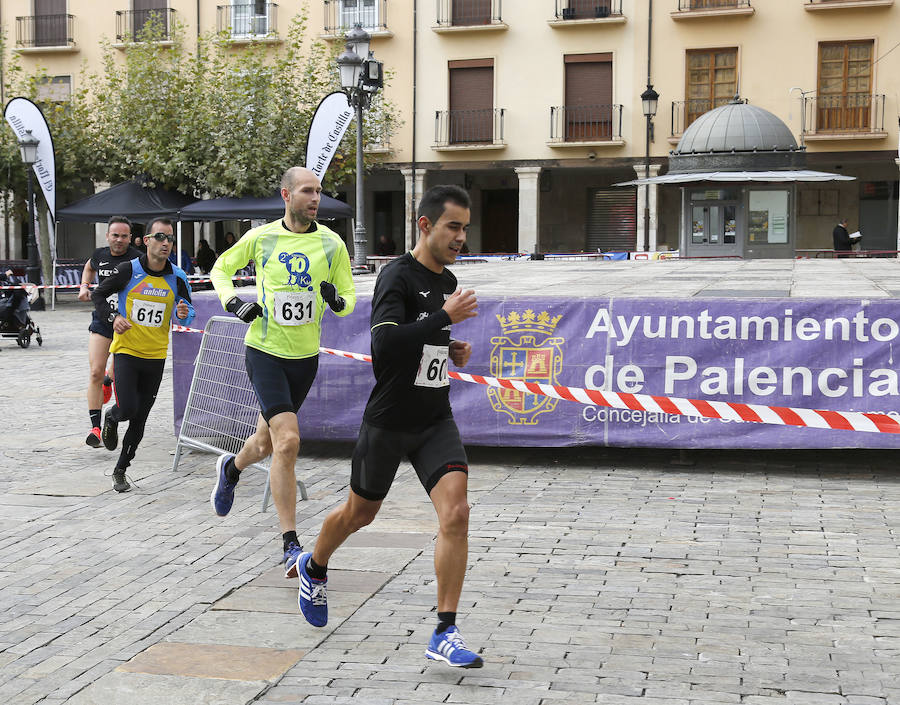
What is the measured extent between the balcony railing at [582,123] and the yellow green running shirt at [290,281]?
1242 inches

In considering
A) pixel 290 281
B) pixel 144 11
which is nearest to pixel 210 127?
pixel 144 11

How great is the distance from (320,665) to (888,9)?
3433cm

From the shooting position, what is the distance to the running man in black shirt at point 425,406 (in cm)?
446

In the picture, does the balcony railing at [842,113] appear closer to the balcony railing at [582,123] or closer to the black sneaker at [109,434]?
the balcony railing at [582,123]

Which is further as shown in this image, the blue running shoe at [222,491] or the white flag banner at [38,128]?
the white flag banner at [38,128]

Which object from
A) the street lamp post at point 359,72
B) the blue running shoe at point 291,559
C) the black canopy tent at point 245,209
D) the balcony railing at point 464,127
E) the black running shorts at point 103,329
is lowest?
the blue running shoe at point 291,559

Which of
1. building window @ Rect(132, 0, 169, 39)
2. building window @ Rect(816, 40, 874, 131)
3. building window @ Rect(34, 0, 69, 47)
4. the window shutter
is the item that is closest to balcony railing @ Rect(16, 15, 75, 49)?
building window @ Rect(34, 0, 69, 47)

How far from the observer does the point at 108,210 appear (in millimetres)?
28172

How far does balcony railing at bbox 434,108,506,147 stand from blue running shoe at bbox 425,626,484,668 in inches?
1362

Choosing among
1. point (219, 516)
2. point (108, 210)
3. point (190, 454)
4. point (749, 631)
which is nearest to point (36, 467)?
point (190, 454)

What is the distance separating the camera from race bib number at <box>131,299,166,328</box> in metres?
8.20

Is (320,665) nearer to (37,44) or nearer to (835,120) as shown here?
(835,120)

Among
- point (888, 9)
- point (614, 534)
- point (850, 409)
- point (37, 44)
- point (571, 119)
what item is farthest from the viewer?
point (37, 44)

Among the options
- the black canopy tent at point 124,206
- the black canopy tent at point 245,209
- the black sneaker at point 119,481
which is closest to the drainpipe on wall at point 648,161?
the black canopy tent at point 245,209
